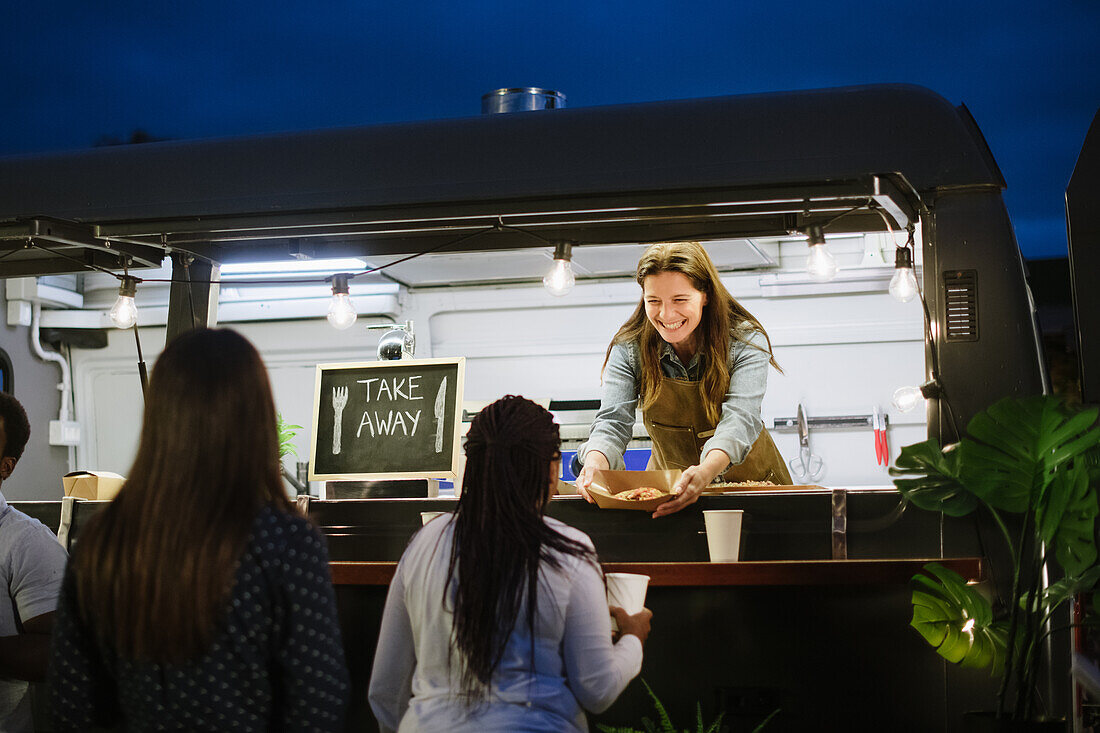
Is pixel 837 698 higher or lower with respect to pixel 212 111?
lower

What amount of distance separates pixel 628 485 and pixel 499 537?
4.58 ft

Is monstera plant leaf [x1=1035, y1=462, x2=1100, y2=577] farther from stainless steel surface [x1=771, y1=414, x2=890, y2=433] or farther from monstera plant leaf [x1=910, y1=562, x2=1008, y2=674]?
stainless steel surface [x1=771, y1=414, x2=890, y2=433]

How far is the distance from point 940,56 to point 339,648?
18.5 metres

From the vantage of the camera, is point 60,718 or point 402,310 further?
point 402,310

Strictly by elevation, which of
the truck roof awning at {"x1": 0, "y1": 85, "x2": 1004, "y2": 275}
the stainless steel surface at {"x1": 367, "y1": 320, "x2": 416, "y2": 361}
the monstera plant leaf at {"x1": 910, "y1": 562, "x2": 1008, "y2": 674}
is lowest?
the monstera plant leaf at {"x1": 910, "y1": 562, "x2": 1008, "y2": 674}

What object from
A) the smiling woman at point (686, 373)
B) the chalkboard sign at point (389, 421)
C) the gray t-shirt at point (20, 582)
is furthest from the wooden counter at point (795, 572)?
the gray t-shirt at point (20, 582)

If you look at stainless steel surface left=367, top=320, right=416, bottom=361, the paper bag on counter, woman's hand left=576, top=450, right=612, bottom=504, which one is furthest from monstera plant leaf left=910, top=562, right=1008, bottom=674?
the paper bag on counter

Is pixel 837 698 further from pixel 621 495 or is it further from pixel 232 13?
pixel 232 13

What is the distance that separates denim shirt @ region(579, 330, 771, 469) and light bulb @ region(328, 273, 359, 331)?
105 centimetres

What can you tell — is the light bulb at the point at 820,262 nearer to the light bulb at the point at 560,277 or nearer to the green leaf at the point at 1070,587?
the light bulb at the point at 560,277

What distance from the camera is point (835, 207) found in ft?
11.3

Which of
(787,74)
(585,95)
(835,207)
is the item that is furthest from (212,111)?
(835,207)

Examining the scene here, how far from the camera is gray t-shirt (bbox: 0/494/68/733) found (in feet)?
8.11

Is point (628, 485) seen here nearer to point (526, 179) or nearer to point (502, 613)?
point (526, 179)
